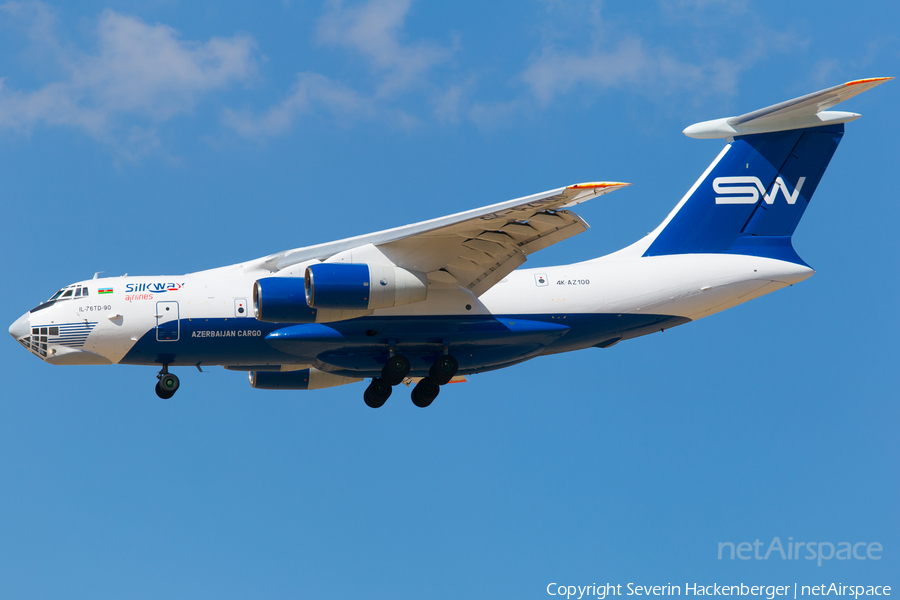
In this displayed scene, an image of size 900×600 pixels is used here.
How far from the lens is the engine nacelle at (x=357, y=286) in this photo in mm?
11220

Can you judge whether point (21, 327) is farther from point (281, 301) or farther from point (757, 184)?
point (757, 184)

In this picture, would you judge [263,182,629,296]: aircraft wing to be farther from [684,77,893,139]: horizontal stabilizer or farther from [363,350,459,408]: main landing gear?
[684,77,893,139]: horizontal stabilizer

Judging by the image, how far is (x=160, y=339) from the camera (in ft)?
39.7

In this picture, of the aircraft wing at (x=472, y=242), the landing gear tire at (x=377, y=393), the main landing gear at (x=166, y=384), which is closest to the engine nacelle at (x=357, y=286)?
the aircraft wing at (x=472, y=242)

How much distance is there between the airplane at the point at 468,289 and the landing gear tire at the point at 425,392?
2 centimetres

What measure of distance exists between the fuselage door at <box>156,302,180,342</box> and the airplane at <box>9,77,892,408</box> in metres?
0.02

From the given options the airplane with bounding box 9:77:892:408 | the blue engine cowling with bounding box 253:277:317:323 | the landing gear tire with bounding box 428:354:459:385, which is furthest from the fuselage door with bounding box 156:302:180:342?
the landing gear tire with bounding box 428:354:459:385

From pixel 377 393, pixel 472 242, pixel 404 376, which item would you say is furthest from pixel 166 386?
pixel 472 242

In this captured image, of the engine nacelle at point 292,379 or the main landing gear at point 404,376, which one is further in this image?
the engine nacelle at point 292,379

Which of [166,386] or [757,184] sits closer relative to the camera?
[166,386]

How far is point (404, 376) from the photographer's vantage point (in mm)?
12867

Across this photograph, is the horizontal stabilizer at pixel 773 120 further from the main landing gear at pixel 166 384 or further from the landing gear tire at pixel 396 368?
the main landing gear at pixel 166 384

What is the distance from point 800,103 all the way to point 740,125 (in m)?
0.87

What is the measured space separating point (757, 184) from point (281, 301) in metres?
7.04
